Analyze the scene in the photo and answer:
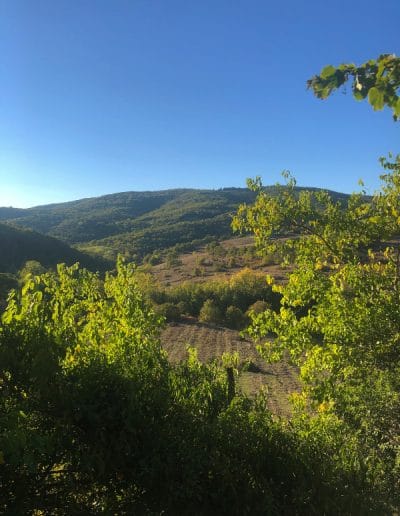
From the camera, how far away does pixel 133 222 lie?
143375mm

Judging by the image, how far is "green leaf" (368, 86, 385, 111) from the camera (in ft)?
7.22

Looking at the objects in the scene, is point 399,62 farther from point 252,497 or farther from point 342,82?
point 252,497

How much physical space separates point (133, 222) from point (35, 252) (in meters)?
72.7

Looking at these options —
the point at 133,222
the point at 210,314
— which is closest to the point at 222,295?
the point at 210,314

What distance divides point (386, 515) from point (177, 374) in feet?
10.5

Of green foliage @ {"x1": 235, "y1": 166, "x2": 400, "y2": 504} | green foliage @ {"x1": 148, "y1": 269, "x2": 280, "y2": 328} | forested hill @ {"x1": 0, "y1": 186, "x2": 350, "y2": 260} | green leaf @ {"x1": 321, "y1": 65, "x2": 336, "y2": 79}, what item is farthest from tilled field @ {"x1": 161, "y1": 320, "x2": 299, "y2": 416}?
forested hill @ {"x1": 0, "y1": 186, "x2": 350, "y2": 260}

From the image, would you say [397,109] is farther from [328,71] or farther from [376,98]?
[328,71]

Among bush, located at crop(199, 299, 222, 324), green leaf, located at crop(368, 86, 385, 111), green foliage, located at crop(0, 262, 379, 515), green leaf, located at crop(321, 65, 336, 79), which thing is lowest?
bush, located at crop(199, 299, 222, 324)

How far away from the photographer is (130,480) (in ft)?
16.7

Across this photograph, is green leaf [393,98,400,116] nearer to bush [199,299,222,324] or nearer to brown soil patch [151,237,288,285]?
bush [199,299,222,324]

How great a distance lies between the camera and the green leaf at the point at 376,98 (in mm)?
2201

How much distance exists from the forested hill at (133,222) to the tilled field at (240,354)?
44846mm

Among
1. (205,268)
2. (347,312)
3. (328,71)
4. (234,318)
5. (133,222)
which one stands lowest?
(234,318)

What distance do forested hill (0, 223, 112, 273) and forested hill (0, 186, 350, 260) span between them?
8.81m
